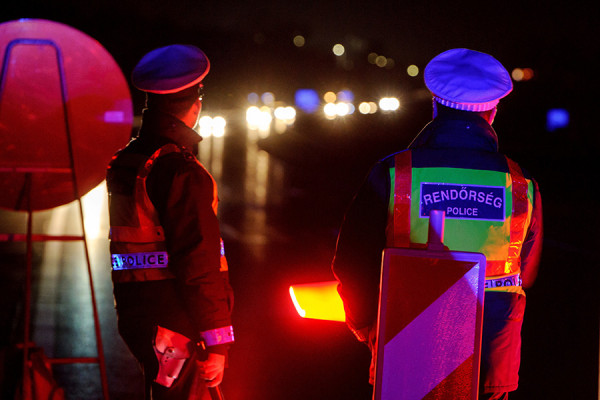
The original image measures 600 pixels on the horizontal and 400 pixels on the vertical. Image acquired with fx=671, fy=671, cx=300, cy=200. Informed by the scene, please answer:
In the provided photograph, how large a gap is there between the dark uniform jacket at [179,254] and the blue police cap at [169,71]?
0.56 ft

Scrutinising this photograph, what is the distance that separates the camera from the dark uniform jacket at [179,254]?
2826 mm

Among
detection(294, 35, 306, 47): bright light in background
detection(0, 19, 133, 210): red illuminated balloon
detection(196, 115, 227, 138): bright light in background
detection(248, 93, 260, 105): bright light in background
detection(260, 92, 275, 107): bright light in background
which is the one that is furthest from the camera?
detection(294, 35, 306, 47): bright light in background

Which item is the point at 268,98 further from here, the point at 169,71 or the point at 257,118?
the point at 169,71

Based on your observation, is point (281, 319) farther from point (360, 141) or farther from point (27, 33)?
point (360, 141)

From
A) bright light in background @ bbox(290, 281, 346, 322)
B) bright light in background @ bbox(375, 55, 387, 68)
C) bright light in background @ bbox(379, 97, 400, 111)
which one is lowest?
bright light in background @ bbox(290, 281, 346, 322)

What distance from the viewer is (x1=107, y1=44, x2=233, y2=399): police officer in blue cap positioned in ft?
9.31

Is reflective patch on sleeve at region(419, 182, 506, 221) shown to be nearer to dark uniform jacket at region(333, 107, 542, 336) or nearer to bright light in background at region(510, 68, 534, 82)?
dark uniform jacket at region(333, 107, 542, 336)

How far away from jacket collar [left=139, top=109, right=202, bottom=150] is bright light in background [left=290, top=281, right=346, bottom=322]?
38.4 inches

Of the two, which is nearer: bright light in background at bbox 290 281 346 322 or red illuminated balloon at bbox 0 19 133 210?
bright light in background at bbox 290 281 346 322

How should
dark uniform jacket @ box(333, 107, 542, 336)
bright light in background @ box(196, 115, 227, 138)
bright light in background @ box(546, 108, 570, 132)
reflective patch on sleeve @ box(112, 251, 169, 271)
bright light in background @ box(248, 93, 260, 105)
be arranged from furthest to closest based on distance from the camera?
1. bright light in background @ box(248, 93, 260, 105)
2. bright light in background @ box(196, 115, 227, 138)
3. bright light in background @ box(546, 108, 570, 132)
4. reflective patch on sleeve @ box(112, 251, 169, 271)
5. dark uniform jacket @ box(333, 107, 542, 336)

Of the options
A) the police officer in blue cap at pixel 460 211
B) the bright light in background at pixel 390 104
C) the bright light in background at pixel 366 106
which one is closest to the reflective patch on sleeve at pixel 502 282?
the police officer in blue cap at pixel 460 211

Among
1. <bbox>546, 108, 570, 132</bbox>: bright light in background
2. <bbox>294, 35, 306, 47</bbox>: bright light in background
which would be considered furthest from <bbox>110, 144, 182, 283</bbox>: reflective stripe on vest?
<bbox>294, 35, 306, 47</bbox>: bright light in background

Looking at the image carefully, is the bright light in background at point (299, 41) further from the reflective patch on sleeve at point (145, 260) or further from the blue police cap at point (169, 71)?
the reflective patch on sleeve at point (145, 260)

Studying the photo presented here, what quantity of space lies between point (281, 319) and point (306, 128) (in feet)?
135
